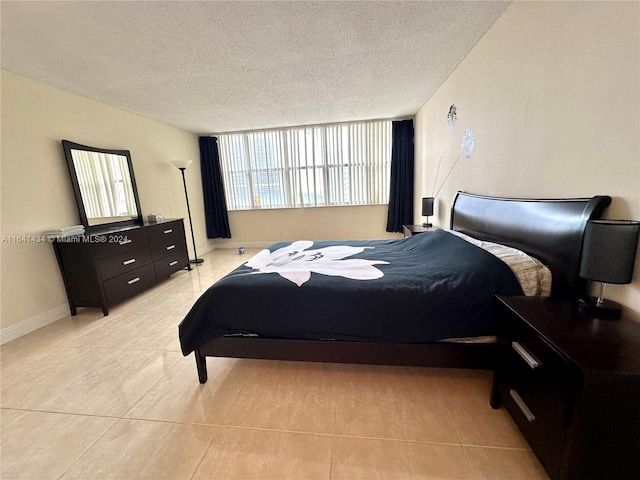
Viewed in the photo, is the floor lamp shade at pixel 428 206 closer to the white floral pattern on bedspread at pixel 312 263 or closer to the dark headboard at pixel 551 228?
the dark headboard at pixel 551 228

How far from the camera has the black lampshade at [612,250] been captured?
0.94 metres

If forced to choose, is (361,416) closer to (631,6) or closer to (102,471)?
(102,471)

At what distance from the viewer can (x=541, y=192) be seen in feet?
5.12

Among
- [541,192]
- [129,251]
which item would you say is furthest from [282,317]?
[129,251]

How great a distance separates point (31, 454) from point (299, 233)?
4385mm

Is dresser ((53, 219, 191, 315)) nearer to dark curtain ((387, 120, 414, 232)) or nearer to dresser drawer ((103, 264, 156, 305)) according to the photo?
dresser drawer ((103, 264, 156, 305))

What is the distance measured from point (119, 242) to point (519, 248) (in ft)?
12.4

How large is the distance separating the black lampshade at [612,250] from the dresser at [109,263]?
371cm

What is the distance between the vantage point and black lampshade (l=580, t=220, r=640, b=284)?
0.94m

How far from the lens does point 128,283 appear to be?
9.73 ft

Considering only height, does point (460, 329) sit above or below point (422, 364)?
above

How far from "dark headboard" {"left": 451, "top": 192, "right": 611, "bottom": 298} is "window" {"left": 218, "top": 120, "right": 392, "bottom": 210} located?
3111mm

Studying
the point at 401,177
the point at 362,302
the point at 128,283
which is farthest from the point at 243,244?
the point at 362,302

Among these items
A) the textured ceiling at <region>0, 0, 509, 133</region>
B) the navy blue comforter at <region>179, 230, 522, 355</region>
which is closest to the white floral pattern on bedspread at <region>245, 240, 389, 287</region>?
the navy blue comforter at <region>179, 230, 522, 355</region>
